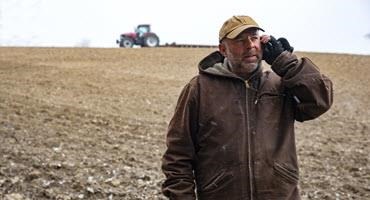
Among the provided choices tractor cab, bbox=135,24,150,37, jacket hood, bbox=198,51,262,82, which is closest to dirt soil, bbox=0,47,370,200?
jacket hood, bbox=198,51,262,82

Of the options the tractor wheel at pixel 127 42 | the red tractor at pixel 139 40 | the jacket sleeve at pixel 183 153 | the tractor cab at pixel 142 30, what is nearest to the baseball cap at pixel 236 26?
the jacket sleeve at pixel 183 153

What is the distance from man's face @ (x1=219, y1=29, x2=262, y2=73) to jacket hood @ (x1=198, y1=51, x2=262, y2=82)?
0.12 ft

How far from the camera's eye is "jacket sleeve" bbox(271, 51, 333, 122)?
8.58 feet

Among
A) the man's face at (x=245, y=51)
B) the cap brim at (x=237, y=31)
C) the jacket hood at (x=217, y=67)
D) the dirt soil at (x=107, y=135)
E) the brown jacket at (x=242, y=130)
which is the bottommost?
the dirt soil at (x=107, y=135)

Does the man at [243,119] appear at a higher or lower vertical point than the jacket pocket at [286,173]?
higher

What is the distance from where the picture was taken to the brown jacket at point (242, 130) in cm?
259

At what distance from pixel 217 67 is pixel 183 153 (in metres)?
0.45

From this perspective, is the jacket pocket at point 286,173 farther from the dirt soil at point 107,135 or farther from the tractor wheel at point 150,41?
the tractor wheel at point 150,41

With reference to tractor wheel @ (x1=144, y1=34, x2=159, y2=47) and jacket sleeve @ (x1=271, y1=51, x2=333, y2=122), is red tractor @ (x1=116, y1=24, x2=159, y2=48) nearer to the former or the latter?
tractor wheel @ (x1=144, y1=34, x2=159, y2=47)

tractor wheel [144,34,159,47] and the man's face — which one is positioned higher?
the man's face

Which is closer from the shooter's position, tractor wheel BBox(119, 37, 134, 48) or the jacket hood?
the jacket hood

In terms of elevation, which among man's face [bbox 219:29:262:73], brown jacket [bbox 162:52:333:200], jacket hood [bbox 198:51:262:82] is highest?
man's face [bbox 219:29:262:73]

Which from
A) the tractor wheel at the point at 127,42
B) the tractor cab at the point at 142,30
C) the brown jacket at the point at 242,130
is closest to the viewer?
the brown jacket at the point at 242,130

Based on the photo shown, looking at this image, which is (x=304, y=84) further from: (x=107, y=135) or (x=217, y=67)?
(x=107, y=135)
